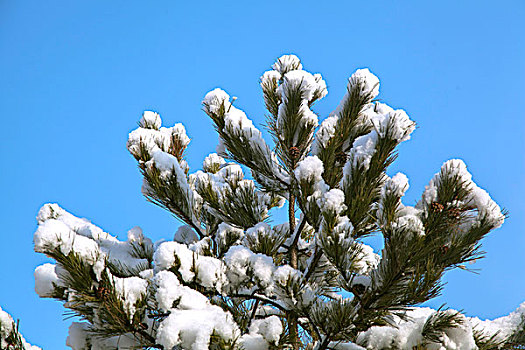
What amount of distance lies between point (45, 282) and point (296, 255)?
7.11ft

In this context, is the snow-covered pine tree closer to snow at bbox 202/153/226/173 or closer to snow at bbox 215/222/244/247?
snow at bbox 215/222/244/247

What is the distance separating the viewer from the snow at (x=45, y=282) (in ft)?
12.0

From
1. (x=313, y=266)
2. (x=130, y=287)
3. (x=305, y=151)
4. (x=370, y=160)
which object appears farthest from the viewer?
(x=305, y=151)

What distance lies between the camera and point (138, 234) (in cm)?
479

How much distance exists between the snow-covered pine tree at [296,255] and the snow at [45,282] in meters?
0.01

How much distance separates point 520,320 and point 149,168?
3.23 m

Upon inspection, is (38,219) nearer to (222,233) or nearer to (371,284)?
(222,233)

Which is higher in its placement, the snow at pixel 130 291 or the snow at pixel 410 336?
the snow at pixel 130 291

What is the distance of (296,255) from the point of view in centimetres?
452

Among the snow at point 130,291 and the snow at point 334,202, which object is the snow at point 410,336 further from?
the snow at point 130,291

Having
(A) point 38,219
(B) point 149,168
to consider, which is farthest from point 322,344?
(A) point 38,219

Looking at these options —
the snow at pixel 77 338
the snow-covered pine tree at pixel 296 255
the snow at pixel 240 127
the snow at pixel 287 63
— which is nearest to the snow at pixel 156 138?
the snow-covered pine tree at pixel 296 255

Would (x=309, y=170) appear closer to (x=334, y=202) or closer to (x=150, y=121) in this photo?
(x=334, y=202)

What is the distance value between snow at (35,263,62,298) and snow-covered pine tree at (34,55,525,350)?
1cm
